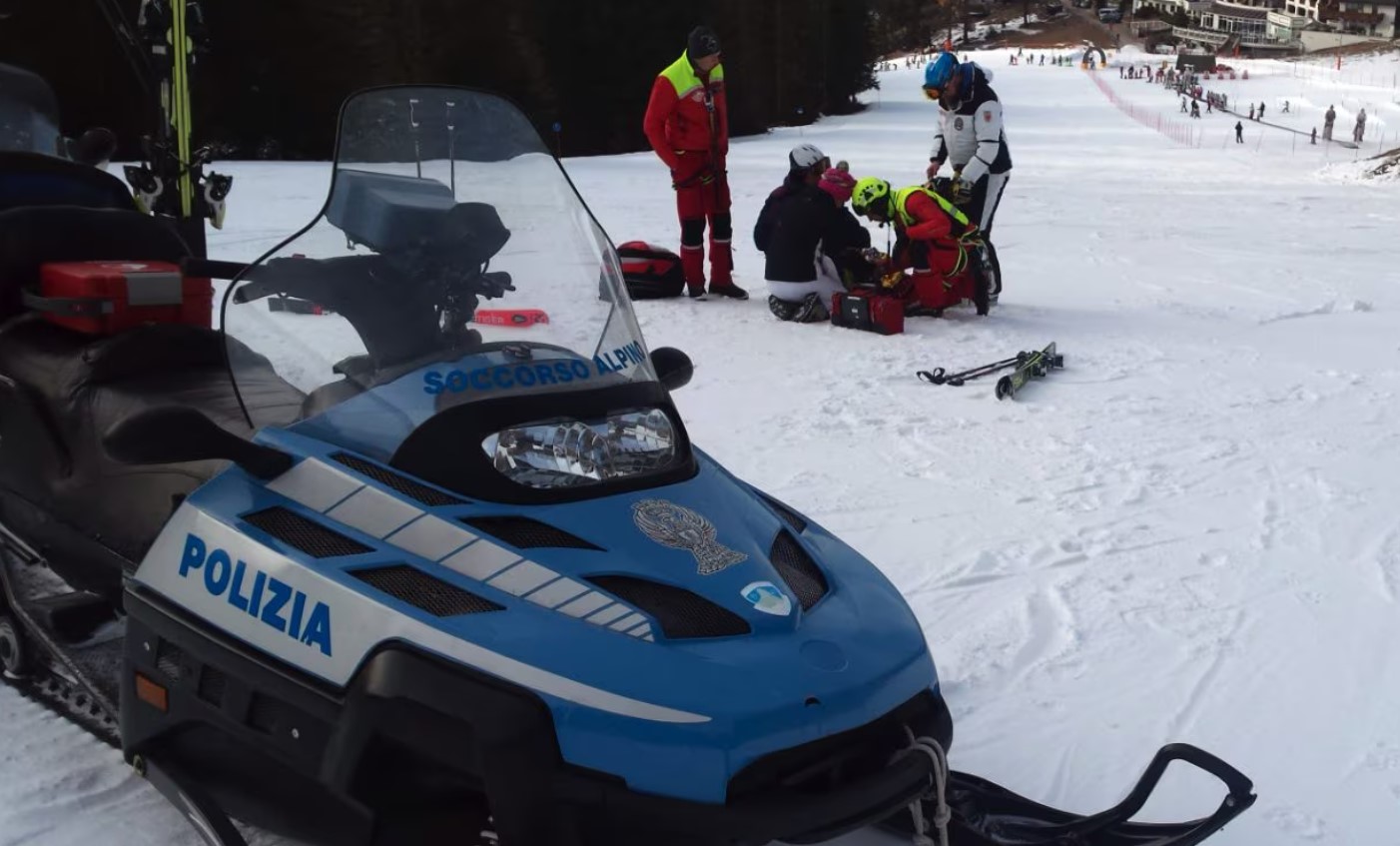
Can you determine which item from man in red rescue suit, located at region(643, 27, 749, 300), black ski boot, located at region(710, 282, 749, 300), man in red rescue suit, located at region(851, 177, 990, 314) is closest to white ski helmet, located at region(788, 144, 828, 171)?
man in red rescue suit, located at region(851, 177, 990, 314)

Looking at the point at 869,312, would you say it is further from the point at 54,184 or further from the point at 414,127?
the point at 414,127

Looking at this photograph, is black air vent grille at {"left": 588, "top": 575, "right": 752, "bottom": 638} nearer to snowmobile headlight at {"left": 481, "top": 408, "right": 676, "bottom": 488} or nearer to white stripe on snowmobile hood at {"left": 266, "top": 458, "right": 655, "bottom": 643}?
white stripe on snowmobile hood at {"left": 266, "top": 458, "right": 655, "bottom": 643}

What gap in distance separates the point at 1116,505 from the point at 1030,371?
181 centimetres

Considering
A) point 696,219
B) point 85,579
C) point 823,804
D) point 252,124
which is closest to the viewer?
point 823,804

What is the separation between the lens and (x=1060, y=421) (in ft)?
17.9

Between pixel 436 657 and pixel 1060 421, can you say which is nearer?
pixel 436 657

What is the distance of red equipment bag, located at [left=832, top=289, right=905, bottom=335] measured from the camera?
720cm

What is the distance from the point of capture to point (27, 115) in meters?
4.34

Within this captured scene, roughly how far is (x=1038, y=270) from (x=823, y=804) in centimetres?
822

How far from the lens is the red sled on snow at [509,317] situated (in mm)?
2342

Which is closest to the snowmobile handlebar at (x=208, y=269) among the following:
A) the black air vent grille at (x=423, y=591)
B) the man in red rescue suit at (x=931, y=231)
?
the black air vent grille at (x=423, y=591)

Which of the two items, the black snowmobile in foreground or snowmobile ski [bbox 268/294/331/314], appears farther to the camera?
snowmobile ski [bbox 268/294/331/314]

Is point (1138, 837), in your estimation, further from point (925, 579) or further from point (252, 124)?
point (252, 124)

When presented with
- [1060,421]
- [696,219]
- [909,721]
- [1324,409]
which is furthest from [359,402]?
[696,219]
